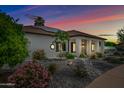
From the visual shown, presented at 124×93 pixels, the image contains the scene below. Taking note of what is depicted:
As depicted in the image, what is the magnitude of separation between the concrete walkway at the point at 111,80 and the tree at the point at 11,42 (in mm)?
2610

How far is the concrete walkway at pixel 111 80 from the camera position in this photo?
7.97m

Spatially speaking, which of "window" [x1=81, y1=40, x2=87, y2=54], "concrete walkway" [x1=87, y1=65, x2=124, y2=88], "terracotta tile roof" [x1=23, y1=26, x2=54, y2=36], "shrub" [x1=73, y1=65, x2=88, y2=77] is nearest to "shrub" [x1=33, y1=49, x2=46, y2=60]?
"terracotta tile roof" [x1=23, y1=26, x2=54, y2=36]

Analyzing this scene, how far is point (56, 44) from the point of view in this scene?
902 cm

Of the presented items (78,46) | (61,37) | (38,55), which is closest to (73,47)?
(78,46)

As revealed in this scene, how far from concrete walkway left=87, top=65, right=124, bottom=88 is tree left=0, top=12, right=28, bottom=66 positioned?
103 inches

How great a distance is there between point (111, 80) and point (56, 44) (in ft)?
7.67

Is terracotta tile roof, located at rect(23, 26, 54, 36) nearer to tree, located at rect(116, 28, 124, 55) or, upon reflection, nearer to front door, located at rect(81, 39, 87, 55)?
front door, located at rect(81, 39, 87, 55)

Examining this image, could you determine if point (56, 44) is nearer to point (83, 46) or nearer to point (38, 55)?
point (38, 55)

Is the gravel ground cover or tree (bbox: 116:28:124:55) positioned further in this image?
tree (bbox: 116:28:124:55)

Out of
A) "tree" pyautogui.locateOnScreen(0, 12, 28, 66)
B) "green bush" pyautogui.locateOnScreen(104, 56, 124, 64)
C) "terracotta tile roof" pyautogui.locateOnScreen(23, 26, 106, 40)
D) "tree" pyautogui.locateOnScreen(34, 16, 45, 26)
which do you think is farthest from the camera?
"terracotta tile roof" pyautogui.locateOnScreen(23, 26, 106, 40)

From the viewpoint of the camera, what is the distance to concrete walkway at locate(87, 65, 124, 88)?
797 centimetres

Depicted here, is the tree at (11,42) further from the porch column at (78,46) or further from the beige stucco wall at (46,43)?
the porch column at (78,46)

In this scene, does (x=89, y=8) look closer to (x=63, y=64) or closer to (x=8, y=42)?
(x=63, y=64)

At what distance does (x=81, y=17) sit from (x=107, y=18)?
914 mm
